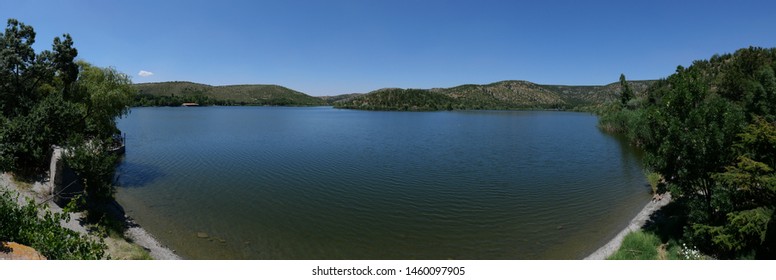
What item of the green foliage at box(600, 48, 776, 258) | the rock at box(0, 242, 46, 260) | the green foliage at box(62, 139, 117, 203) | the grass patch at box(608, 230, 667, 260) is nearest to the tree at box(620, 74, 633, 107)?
the green foliage at box(600, 48, 776, 258)

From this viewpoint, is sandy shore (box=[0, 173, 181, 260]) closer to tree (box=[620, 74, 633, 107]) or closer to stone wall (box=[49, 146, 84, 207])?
stone wall (box=[49, 146, 84, 207])

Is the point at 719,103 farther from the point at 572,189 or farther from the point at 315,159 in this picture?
the point at 315,159

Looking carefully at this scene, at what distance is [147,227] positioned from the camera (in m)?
18.2

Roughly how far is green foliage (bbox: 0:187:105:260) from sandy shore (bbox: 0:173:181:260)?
4.48 metres

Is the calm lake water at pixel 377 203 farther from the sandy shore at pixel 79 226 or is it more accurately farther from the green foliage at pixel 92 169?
the green foliage at pixel 92 169

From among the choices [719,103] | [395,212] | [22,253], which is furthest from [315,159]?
[719,103]

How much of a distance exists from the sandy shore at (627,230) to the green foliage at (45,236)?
17.3m

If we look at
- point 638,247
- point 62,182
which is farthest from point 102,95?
point 638,247

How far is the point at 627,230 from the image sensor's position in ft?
57.4

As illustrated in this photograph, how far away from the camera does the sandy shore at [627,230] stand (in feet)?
50.3

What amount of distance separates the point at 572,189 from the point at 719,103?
1311cm

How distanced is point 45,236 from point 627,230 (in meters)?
21.8

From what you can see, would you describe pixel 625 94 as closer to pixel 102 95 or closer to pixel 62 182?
pixel 102 95

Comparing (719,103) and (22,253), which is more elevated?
(719,103)
